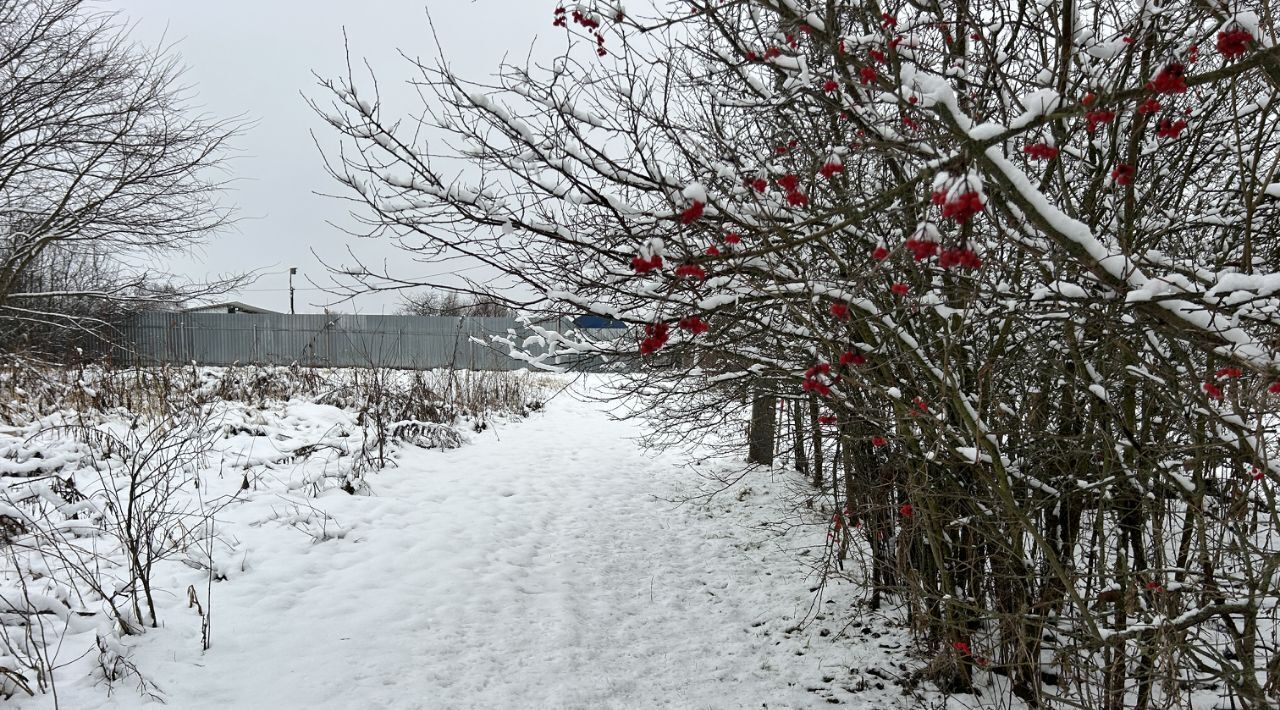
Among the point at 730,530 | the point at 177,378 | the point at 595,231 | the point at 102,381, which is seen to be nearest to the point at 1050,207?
the point at 595,231

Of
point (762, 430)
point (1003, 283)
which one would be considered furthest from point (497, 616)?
point (762, 430)

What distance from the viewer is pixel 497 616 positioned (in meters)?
3.88

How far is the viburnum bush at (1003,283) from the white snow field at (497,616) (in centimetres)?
86

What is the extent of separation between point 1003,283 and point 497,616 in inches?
123

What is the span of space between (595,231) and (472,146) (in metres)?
0.73

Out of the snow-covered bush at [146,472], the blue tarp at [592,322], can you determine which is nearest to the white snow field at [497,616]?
the snow-covered bush at [146,472]

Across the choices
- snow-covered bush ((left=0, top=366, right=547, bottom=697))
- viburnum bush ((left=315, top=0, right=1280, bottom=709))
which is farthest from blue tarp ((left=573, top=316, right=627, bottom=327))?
snow-covered bush ((left=0, top=366, right=547, bottom=697))

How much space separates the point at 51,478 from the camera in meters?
4.36

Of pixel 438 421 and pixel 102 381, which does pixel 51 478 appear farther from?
pixel 438 421

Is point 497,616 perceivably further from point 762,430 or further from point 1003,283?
point 762,430

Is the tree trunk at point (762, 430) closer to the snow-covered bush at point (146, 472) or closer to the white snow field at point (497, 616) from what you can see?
the white snow field at point (497, 616)

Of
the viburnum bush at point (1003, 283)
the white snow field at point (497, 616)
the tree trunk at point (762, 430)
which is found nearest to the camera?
the viburnum bush at point (1003, 283)

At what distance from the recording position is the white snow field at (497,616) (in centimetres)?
297

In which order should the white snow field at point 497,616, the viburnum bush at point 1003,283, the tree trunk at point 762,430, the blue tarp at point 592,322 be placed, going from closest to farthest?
the viburnum bush at point 1003,283
the white snow field at point 497,616
the blue tarp at point 592,322
the tree trunk at point 762,430
